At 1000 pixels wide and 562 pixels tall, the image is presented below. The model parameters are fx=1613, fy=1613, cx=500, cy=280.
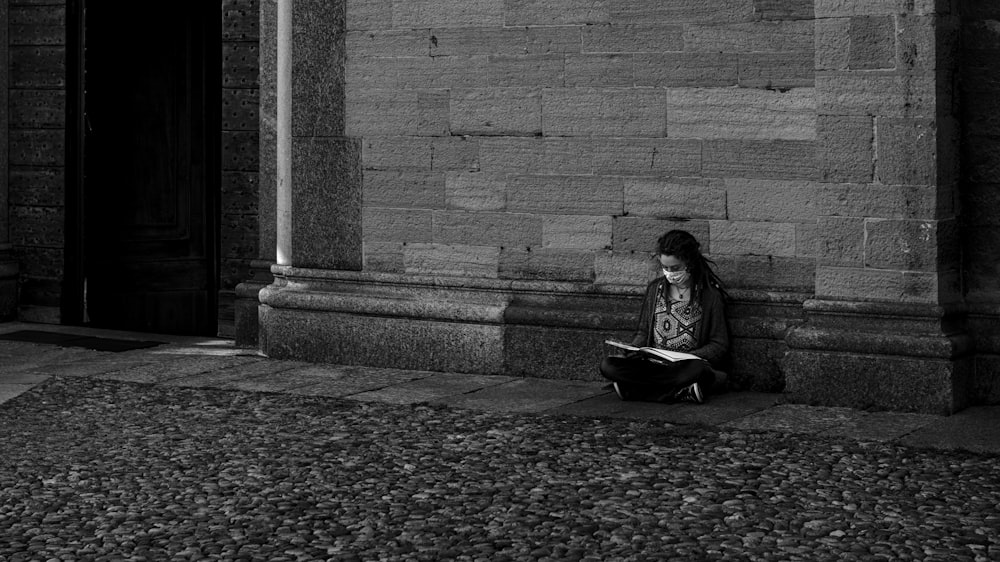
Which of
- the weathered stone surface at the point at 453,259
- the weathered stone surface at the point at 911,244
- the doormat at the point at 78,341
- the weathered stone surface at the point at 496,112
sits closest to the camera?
the weathered stone surface at the point at 911,244

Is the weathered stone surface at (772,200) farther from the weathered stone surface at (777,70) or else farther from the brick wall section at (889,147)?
the weathered stone surface at (777,70)

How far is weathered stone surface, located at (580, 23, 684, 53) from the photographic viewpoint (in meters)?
8.28

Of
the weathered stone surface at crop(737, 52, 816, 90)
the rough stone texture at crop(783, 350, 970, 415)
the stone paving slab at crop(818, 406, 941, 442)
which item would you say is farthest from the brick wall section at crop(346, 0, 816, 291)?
the stone paving slab at crop(818, 406, 941, 442)

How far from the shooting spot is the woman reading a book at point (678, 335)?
307 inches

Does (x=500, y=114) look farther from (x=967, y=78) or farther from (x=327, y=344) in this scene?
(x=967, y=78)

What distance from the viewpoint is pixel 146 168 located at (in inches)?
455

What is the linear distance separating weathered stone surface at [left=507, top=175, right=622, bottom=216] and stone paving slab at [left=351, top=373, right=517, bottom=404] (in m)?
0.95

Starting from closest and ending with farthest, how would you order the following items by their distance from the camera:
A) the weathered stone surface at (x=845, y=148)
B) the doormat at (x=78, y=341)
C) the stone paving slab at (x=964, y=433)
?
the stone paving slab at (x=964, y=433)
the weathered stone surface at (x=845, y=148)
the doormat at (x=78, y=341)

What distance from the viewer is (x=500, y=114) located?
8.77 m

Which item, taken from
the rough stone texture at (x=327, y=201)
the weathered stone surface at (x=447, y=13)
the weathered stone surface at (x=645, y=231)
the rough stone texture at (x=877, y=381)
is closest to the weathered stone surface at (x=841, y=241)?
the rough stone texture at (x=877, y=381)

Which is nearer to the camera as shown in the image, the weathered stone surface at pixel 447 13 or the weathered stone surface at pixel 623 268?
the weathered stone surface at pixel 623 268

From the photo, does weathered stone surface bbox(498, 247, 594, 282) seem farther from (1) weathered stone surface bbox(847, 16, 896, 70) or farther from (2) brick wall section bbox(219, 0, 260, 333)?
(2) brick wall section bbox(219, 0, 260, 333)

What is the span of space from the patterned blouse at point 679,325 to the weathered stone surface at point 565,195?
0.69 m

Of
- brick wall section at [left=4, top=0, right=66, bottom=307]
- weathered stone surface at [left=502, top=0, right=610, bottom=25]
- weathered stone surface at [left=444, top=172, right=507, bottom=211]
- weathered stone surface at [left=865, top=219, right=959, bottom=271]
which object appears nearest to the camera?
weathered stone surface at [left=865, top=219, right=959, bottom=271]
